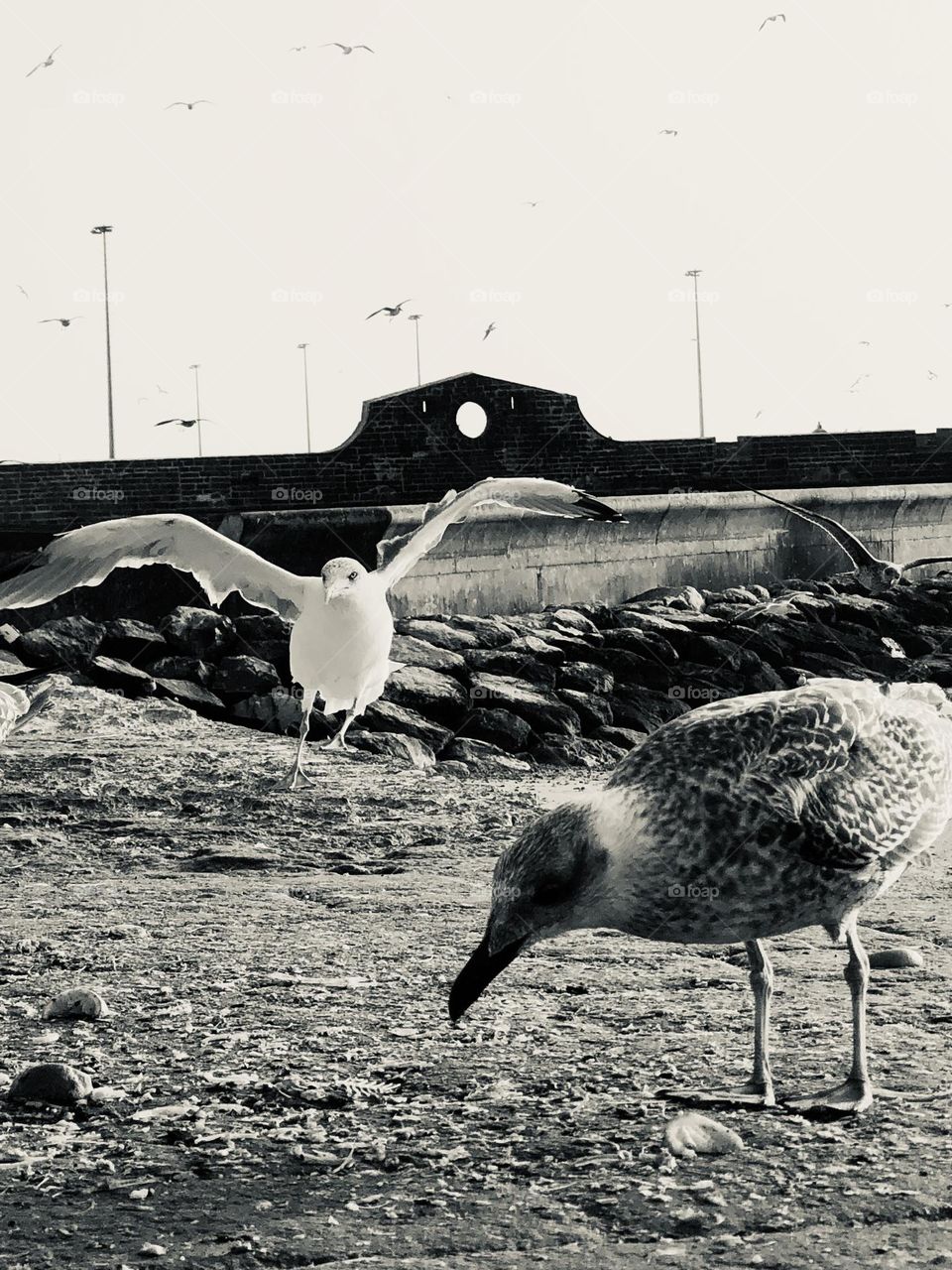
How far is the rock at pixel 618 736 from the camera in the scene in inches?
563

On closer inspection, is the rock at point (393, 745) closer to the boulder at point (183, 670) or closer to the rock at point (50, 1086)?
the boulder at point (183, 670)

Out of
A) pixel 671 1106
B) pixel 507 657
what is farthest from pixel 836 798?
pixel 507 657

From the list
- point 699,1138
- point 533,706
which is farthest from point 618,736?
point 699,1138

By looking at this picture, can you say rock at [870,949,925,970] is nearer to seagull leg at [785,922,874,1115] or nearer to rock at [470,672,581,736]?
seagull leg at [785,922,874,1115]

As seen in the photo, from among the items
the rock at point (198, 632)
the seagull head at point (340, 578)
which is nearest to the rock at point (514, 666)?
the rock at point (198, 632)

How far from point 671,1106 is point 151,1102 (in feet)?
4.19

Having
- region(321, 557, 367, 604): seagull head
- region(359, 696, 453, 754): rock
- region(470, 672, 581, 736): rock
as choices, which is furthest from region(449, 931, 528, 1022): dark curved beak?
region(470, 672, 581, 736): rock

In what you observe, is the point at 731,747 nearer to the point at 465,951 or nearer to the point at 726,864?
the point at 726,864

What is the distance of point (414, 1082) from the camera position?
13.3 feet

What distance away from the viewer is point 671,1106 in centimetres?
382

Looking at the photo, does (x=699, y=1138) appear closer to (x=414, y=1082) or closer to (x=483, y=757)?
(x=414, y=1082)

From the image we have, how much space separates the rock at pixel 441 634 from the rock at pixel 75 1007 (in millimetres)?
12314

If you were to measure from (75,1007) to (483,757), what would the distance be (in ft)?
25.7

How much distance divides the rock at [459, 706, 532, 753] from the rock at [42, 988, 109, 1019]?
8.49 m
